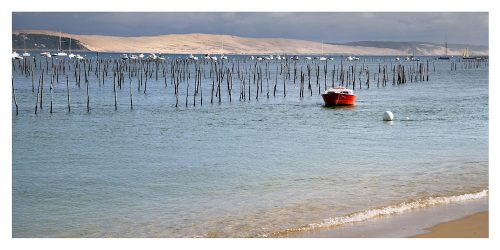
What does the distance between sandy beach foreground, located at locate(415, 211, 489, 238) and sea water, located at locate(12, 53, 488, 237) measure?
5.19ft

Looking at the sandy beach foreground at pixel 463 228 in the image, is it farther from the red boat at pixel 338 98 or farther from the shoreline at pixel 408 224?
the red boat at pixel 338 98

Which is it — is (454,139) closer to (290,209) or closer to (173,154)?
(173,154)

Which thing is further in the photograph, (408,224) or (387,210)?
(387,210)

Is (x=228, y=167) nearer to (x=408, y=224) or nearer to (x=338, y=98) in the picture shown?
(x=408, y=224)

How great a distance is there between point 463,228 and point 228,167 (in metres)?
8.77

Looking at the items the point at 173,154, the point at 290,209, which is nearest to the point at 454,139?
the point at 173,154

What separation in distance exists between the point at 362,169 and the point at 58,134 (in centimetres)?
1376

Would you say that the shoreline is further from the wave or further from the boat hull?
the boat hull

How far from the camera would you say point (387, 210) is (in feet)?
44.5

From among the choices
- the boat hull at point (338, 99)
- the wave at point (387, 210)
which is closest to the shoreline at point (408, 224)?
the wave at point (387, 210)

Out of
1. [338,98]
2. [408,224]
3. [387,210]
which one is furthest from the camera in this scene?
[338,98]

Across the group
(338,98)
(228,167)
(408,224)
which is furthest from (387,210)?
(338,98)

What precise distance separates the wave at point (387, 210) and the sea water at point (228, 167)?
0.04 m

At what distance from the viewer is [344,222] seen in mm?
12719
